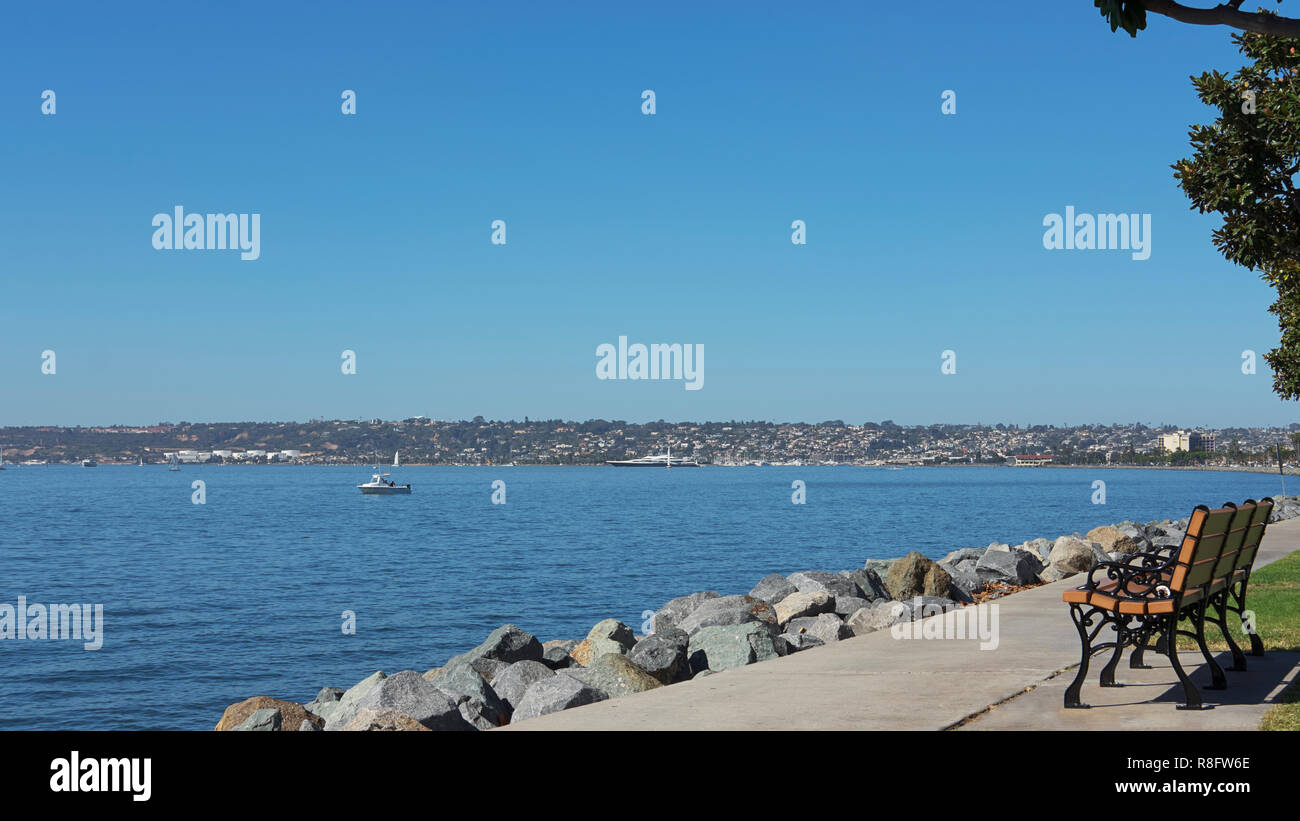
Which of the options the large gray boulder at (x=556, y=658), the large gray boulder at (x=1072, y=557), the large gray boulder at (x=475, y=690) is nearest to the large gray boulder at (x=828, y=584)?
the large gray boulder at (x=1072, y=557)

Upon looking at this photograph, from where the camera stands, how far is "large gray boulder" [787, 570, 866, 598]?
59.2 feet

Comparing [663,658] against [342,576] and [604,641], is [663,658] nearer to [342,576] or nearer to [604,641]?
[604,641]

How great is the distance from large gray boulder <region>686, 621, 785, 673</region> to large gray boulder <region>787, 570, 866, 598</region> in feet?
16.6

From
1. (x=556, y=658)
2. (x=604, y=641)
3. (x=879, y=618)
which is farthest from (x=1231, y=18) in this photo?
(x=556, y=658)

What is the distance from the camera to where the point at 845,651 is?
10.1 metres

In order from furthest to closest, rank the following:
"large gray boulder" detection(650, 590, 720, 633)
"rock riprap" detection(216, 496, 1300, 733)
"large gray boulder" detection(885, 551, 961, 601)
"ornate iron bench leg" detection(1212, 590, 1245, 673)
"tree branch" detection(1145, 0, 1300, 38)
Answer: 1. "large gray boulder" detection(650, 590, 720, 633)
2. "large gray boulder" detection(885, 551, 961, 601)
3. "rock riprap" detection(216, 496, 1300, 733)
4. "ornate iron bench leg" detection(1212, 590, 1245, 673)
5. "tree branch" detection(1145, 0, 1300, 38)

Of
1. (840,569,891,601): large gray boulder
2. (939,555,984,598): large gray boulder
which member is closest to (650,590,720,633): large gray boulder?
(840,569,891,601): large gray boulder

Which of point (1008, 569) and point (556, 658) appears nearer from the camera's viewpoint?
point (556, 658)

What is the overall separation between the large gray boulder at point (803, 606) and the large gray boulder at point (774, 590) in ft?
9.38

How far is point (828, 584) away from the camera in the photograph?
18.5 metres

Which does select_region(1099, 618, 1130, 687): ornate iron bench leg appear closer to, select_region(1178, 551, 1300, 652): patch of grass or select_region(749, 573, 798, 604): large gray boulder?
select_region(1178, 551, 1300, 652): patch of grass

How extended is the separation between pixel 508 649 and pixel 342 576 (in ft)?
97.1
